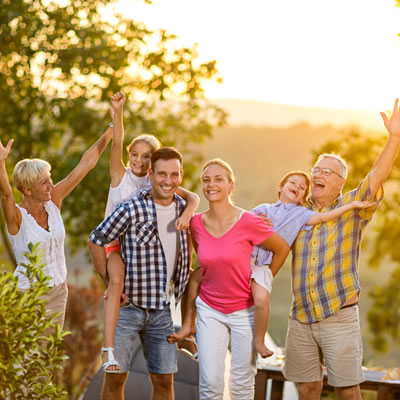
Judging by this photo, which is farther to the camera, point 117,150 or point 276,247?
point 117,150

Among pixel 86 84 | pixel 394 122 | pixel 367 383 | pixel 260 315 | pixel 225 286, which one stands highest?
pixel 86 84

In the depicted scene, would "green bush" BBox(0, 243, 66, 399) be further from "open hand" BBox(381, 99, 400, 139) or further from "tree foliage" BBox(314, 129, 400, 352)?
"tree foliage" BBox(314, 129, 400, 352)

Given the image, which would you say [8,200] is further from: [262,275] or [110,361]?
[262,275]

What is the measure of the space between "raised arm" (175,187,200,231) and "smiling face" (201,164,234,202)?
0.50 feet

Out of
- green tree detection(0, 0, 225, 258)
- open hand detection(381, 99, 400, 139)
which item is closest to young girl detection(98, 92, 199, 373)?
open hand detection(381, 99, 400, 139)

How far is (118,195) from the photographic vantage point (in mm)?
3814

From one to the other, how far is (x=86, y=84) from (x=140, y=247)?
5.20m

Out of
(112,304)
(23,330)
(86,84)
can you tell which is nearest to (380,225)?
(86,84)

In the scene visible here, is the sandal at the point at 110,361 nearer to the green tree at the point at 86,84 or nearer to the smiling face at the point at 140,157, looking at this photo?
the smiling face at the point at 140,157

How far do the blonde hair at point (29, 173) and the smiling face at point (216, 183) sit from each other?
2.69ft

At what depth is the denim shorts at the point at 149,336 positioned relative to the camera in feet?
11.6

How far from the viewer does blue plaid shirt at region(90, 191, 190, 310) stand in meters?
3.50

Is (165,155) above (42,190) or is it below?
above

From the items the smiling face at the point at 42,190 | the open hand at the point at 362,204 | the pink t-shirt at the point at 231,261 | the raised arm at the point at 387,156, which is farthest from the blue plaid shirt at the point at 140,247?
the raised arm at the point at 387,156
